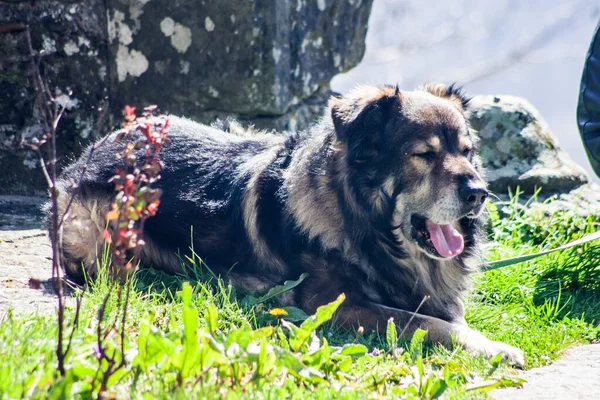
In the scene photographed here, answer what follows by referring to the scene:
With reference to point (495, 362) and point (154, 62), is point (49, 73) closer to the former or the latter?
point (154, 62)

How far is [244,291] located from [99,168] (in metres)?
1.31

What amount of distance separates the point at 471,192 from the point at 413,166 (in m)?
0.36

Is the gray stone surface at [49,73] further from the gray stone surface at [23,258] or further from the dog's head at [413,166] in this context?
the dog's head at [413,166]

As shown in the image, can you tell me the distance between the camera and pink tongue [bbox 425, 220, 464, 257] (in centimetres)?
417

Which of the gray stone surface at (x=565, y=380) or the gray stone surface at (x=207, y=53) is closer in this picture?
the gray stone surface at (x=565, y=380)

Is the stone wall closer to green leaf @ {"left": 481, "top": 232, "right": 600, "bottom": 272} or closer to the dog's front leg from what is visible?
green leaf @ {"left": 481, "top": 232, "right": 600, "bottom": 272}

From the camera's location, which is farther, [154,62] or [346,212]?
[154,62]

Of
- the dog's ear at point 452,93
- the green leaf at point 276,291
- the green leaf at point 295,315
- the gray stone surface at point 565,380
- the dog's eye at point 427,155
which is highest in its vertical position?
the dog's ear at point 452,93

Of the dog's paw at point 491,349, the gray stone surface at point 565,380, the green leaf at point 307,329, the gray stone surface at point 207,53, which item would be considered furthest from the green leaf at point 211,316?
the gray stone surface at point 207,53

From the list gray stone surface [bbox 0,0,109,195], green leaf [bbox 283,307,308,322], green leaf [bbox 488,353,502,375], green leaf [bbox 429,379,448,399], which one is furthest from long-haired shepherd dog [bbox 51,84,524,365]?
gray stone surface [bbox 0,0,109,195]

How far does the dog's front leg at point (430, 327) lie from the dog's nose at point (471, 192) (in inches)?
27.4

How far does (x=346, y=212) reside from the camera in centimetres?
423

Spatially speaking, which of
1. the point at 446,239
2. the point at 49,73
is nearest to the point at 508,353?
the point at 446,239

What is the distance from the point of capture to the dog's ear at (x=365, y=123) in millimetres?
4105
